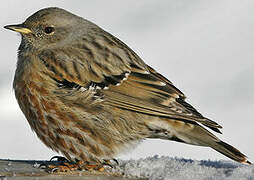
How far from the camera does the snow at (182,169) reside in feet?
15.8

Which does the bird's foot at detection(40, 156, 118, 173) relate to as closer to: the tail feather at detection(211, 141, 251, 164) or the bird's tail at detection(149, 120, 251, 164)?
the bird's tail at detection(149, 120, 251, 164)

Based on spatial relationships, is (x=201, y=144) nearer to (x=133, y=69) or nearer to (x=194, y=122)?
(x=194, y=122)

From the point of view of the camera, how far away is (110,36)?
6746mm

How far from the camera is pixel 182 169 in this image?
503 centimetres

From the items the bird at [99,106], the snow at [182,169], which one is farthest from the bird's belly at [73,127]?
the snow at [182,169]

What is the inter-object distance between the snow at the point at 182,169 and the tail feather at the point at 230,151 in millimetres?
71

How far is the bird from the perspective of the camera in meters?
5.68

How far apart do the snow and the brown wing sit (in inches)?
17.7

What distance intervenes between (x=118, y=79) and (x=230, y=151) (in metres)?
1.58

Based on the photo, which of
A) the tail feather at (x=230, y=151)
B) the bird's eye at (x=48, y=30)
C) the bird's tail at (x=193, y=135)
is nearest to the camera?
the tail feather at (x=230, y=151)

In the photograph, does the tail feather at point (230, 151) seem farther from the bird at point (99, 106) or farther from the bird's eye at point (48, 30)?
the bird's eye at point (48, 30)

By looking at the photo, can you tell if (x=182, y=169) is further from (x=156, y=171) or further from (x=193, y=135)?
(x=193, y=135)

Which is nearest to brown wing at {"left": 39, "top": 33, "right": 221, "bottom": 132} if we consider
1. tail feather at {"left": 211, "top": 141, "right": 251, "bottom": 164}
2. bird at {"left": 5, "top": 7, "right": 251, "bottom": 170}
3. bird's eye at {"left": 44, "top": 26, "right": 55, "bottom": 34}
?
bird at {"left": 5, "top": 7, "right": 251, "bottom": 170}

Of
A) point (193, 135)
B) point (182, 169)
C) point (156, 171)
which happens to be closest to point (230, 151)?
point (193, 135)
